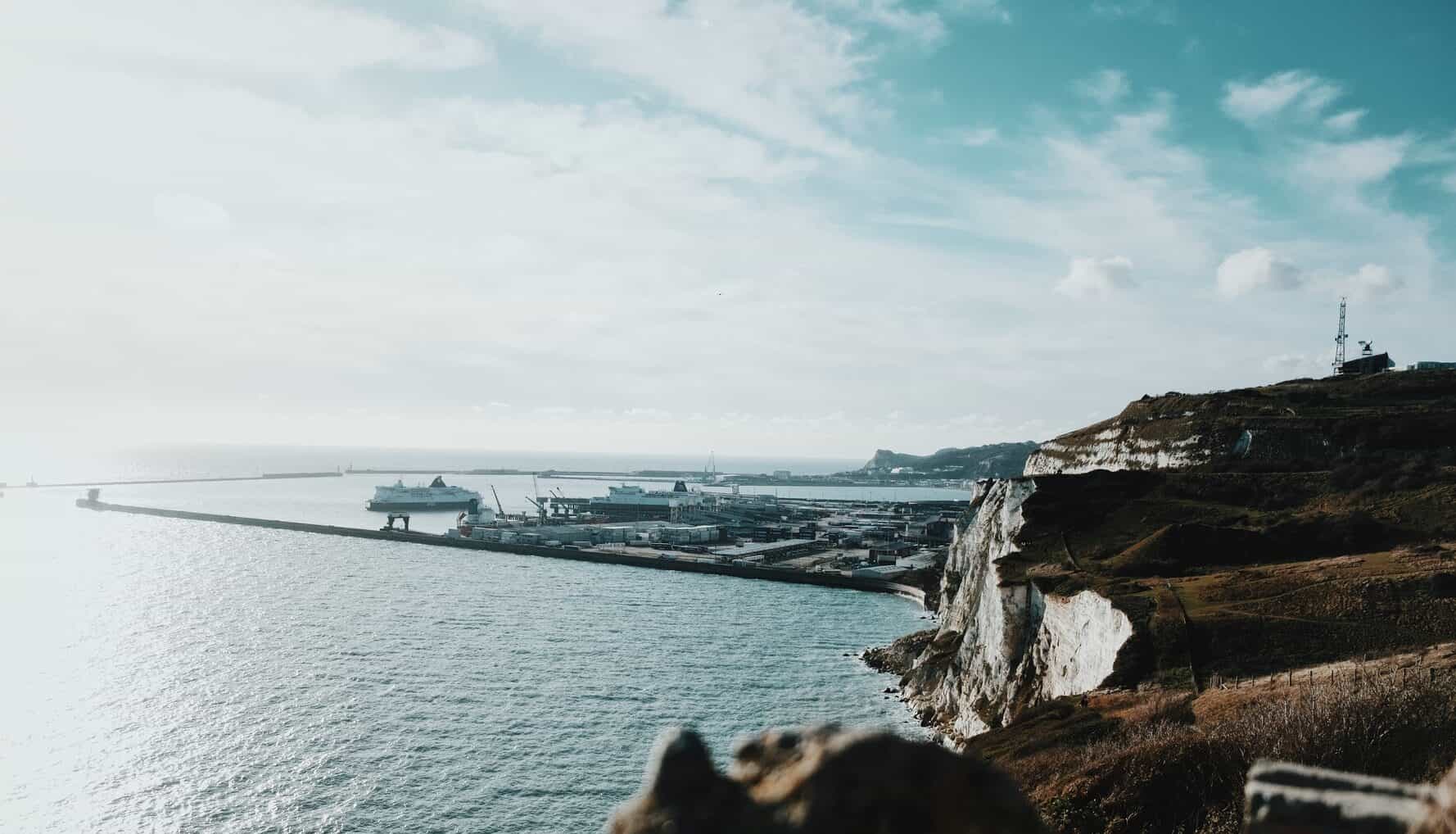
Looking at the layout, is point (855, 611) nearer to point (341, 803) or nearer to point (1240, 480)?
point (1240, 480)

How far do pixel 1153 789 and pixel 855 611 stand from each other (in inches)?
2851

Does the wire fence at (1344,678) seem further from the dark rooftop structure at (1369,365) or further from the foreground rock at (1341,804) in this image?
the dark rooftop structure at (1369,365)

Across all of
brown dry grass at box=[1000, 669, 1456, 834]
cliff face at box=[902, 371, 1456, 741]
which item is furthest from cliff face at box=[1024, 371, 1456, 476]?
brown dry grass at box=[1000, 669, 1456, 834]

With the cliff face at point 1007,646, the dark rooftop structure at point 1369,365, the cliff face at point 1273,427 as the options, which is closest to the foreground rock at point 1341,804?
the cliff face at point 1007,646

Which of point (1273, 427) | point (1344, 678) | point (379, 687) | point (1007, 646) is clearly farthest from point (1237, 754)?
point (1273, 427)

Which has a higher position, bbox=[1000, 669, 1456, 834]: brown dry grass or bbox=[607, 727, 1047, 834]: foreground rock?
bbox=[607, 727, 1047, 834]: foreground rock

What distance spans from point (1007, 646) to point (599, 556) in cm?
9156

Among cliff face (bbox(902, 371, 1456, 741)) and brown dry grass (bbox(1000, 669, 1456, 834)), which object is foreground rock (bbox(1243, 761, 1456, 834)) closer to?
brown dry grass (bbox(1000, 669, 1456, 834))

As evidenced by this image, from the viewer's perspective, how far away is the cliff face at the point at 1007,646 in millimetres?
41844

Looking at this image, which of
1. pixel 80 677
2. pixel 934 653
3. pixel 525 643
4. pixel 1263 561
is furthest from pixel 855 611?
pixel 80 677

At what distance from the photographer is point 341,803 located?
123 feet

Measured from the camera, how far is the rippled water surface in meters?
38.5

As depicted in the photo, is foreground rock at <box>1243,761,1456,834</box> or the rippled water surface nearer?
foreground rock at <box>1243,761,1456,834</box>

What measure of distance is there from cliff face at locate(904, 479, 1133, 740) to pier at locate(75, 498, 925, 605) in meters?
37.6
